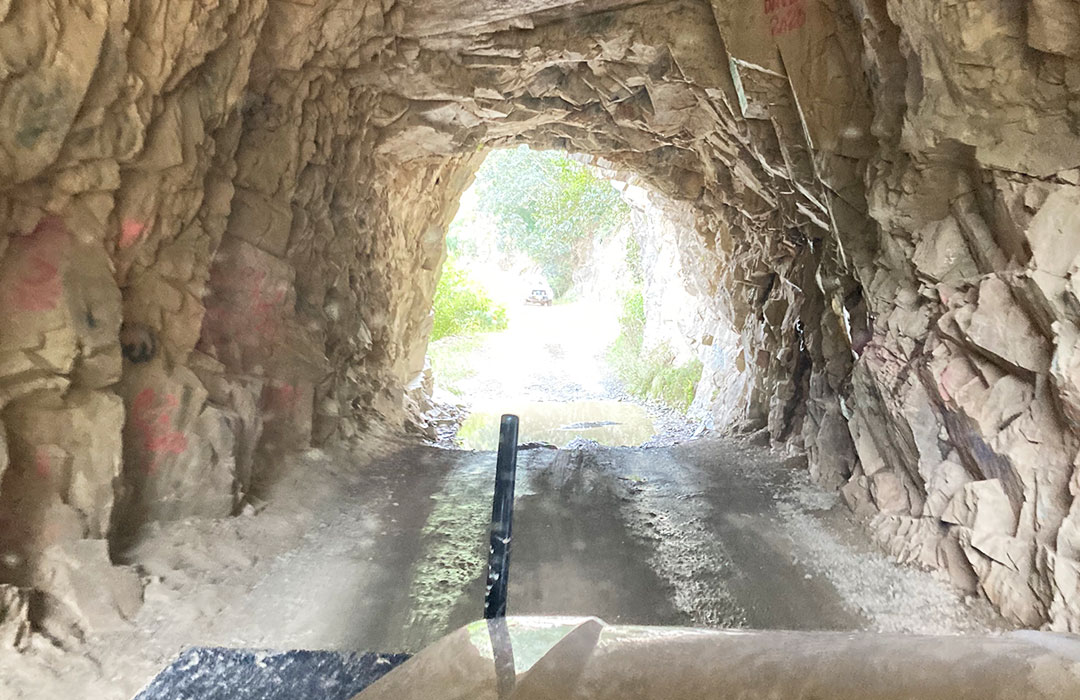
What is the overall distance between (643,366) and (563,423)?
351 cm

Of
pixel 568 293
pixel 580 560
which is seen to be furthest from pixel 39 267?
pixel 568 293

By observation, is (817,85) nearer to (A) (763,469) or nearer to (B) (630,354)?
(A) (763,469)

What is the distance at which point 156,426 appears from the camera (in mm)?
4441

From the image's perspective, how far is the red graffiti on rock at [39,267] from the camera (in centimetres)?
354

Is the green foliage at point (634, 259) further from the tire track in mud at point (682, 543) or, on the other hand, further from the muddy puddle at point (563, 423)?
the tire track in mud at point (682, 543)

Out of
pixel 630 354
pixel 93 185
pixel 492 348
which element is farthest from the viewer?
pixel 492 348

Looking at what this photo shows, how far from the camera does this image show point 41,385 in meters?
3.58

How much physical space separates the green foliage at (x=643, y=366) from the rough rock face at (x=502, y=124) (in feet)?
24.0

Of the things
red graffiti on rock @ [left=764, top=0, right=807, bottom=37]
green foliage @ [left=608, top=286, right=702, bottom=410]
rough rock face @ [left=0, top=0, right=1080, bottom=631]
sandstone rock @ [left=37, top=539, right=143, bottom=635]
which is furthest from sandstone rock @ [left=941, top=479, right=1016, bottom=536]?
green foliage @ [left=608, top=286, right=702, bottom=410]

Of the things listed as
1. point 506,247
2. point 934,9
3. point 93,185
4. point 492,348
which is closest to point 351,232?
point 93,185

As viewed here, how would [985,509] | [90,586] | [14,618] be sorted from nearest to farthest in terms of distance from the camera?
[14,618], [90,586], [985,509]

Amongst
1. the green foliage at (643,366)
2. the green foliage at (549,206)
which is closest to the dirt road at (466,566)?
the green foliage at (643,366)

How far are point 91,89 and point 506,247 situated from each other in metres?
31.3

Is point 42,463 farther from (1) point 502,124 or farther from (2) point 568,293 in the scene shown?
(2) point 568,293
